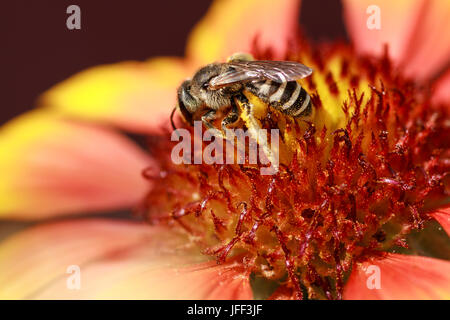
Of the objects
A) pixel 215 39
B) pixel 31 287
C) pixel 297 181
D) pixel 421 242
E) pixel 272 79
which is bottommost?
pixel 31 287

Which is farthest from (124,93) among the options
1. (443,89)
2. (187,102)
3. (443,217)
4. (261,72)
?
(443,217)

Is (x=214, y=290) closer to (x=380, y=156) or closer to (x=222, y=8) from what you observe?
(x=380, y=156)

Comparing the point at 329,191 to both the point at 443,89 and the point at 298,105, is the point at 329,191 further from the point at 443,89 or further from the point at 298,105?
the point at 443,89

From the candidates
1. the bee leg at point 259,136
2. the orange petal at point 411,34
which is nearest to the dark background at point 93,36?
the orange petal at point 411,34

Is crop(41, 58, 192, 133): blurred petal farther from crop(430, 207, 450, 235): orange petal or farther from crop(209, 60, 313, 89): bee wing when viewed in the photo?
crop(430, 207, 450, 235): orange petal
